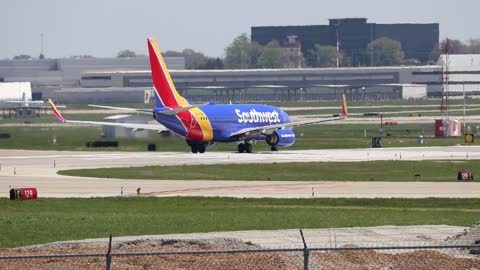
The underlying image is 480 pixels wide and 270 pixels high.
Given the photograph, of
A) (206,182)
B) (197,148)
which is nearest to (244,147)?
(197,148)

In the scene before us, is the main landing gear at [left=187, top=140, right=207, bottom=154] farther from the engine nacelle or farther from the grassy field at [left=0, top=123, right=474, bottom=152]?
the engine nacelle

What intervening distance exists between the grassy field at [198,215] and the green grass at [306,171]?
662 inches

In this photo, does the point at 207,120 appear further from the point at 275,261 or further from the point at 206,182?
the point at 275,261

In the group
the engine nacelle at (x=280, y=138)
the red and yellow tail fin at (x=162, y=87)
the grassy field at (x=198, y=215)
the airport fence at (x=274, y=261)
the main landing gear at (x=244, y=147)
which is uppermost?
the red and yellow tail fin at (x=162, y=87)

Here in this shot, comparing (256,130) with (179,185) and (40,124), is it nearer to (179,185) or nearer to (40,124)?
(179,185)

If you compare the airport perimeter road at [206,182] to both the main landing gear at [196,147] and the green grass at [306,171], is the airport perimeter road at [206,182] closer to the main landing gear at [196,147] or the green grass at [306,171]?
the main landing gear at [196,147]

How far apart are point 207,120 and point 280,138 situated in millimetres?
7481

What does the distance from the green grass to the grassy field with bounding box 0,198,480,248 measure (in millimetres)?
16827

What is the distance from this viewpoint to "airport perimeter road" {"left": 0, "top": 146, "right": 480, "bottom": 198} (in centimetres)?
6259

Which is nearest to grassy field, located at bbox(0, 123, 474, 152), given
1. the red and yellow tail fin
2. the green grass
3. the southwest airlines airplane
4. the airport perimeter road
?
the southwest airlines airplane

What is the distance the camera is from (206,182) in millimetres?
71375

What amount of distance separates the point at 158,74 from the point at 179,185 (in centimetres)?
2846

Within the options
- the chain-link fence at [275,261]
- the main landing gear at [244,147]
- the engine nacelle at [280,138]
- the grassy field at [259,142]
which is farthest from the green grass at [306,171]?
the chain-link fence at [275,261]

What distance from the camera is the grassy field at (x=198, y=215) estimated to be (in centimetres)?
4316
